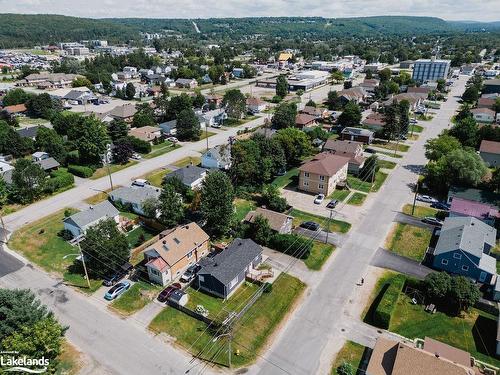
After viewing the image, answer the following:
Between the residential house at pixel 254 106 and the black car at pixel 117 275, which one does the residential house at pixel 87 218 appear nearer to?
the black car at pixel 117 275

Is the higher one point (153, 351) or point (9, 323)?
point (9, 323)

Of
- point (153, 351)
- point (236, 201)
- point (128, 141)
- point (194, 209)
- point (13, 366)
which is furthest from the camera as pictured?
point (128, 141)

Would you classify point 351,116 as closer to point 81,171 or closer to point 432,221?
point 432,221

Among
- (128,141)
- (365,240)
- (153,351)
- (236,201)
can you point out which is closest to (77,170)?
(128,141)

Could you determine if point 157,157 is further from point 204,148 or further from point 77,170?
point 77,170

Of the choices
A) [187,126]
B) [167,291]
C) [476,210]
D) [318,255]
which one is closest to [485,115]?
[476,210]

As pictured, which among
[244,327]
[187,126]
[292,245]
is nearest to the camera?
[244,327]

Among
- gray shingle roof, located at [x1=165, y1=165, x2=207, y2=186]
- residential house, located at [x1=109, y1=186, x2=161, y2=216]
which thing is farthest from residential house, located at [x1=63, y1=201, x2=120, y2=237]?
gray shingle roof, located at [x1=165, y1=165, x2=207, y2=186]
